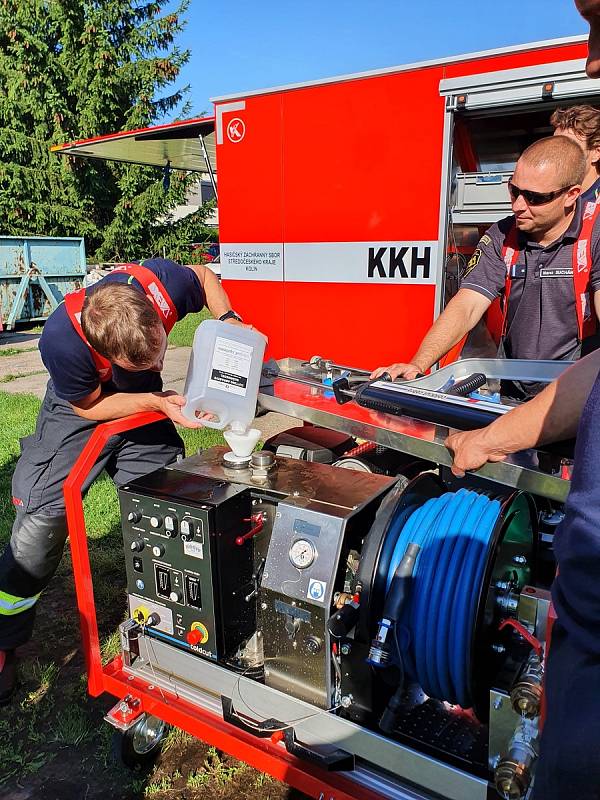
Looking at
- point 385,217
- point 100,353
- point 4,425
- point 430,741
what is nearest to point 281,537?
point 430,741

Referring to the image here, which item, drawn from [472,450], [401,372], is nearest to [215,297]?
[401,372]

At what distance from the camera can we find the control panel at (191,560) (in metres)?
2.00

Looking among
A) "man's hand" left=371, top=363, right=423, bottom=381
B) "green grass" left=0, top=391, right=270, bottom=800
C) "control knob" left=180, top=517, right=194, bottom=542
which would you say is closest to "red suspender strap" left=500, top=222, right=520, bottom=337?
"man's hand" left=371, top=363, right=423, bottom=381

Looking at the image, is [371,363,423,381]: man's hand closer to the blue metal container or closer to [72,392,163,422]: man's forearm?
[72,392,163,422]: man's forearm

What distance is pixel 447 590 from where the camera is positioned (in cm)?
168

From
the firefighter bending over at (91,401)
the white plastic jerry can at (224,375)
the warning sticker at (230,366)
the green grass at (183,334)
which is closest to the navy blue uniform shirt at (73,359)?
the firefighter bending over at (91,401)

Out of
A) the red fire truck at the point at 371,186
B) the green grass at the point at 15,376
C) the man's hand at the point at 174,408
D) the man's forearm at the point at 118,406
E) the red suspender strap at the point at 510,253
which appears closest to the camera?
the man's hand at the point at 174,408

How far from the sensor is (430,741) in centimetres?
186

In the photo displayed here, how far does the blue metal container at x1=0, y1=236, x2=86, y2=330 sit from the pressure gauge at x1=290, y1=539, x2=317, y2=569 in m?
11.7

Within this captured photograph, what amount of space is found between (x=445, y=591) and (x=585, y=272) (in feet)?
4.80

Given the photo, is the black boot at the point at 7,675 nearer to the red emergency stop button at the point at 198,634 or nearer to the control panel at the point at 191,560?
the control panel at the point at 191,560

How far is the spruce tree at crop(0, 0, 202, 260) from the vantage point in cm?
1773

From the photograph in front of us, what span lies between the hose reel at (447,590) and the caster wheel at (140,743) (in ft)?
3.51

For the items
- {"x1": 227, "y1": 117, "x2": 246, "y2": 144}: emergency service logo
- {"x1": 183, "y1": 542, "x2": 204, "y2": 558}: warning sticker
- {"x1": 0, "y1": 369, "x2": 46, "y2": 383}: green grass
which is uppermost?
{"x1": 227, "y1": 117, "x2": 246, "y2": 144}: emergency service logo
